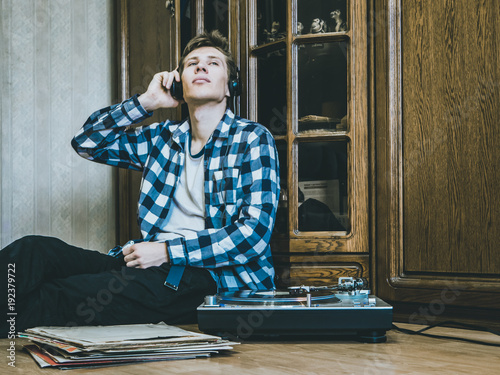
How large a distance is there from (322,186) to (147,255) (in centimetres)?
58

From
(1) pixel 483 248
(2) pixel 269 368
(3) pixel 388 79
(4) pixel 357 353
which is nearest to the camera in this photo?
(2) pixel 269 368

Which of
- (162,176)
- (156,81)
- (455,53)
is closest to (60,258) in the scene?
(162,176)

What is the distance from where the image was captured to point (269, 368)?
3.07ft

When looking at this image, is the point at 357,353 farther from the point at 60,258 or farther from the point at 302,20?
the point at 302,20

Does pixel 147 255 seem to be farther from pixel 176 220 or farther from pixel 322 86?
pixel 322 86

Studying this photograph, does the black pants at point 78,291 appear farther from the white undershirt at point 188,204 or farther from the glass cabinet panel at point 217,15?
the glass cabinet panel at point 217,15

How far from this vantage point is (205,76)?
1.68 metres

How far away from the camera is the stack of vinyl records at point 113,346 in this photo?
36.5 inches

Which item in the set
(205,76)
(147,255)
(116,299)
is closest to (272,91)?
(205,76)

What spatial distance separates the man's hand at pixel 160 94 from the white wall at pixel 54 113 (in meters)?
0.74

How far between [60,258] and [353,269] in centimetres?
A: 81

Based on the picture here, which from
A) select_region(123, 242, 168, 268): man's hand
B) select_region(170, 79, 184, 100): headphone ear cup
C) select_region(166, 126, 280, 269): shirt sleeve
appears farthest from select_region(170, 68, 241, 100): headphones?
select_region(123, 242, 168, 268): man's hand

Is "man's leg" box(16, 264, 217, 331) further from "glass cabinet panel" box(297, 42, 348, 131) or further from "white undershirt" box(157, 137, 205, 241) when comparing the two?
"glass cabinet panel" box(297, 42, 348, 131)

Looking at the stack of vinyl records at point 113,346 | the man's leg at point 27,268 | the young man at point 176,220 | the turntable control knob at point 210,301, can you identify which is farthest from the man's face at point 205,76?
the stack of vinyl records at point 113,346
